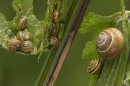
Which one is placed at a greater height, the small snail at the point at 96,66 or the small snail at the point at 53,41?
the small snail at the point at 53,41

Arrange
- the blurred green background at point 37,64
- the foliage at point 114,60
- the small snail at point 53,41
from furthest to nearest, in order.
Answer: the blurred green background at point 37,64
the foliage at point 114,60
the small snail at point 53,41

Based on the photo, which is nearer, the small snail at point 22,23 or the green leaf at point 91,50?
the small snail at point 22,23

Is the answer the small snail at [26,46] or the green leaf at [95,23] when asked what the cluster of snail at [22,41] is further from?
the green leaf at [95,23]

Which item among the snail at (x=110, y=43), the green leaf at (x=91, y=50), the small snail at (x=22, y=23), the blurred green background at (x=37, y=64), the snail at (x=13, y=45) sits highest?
the snail at (x=110, y=43)

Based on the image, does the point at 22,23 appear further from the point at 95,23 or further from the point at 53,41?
the point at 95,23

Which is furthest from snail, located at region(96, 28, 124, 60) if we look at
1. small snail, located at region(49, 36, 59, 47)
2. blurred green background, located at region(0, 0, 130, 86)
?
blurred green background, located at region(0, 0, 130, 86)

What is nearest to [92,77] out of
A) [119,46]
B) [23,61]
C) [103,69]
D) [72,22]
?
[103,69]

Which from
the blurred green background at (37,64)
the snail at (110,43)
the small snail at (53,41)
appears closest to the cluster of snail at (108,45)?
the snail at (110,43)
